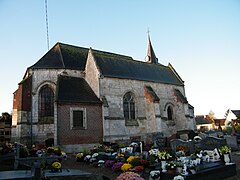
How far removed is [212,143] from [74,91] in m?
12.9

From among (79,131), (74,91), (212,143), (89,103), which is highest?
→ (74,91)

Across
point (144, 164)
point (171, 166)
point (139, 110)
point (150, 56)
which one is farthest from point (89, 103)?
point (150, 56)

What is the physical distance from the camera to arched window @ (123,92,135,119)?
67.9 ft

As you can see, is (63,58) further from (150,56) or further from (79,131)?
(150,56)

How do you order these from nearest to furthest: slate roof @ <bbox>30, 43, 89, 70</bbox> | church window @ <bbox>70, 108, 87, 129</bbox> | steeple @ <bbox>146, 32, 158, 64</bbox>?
1. church window @ <bbox>70, 108, 87, 129</bbox>
2. slate roof @ <bbox>30, 43, 89, 70</bbox>
3. steeple @ <bbox>146, 32, 158, 64</bbox>

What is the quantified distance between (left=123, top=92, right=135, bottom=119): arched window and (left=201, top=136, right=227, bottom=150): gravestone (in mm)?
10412

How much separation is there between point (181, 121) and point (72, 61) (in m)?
15.0

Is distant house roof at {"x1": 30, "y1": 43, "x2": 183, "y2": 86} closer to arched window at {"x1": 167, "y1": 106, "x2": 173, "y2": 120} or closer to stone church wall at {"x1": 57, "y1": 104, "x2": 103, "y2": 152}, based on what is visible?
arched window at {"x1": 167, "y1": 106, "x2": 173, "y2": 120}

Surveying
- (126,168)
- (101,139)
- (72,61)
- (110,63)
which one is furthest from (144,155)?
(72,61)

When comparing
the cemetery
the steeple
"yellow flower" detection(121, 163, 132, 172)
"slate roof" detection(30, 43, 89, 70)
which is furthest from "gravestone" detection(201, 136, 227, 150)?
the steeple

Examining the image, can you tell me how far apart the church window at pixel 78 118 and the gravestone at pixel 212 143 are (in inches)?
402

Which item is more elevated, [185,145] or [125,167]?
[185,145]

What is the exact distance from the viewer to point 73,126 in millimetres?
17000

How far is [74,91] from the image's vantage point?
1888 cm
